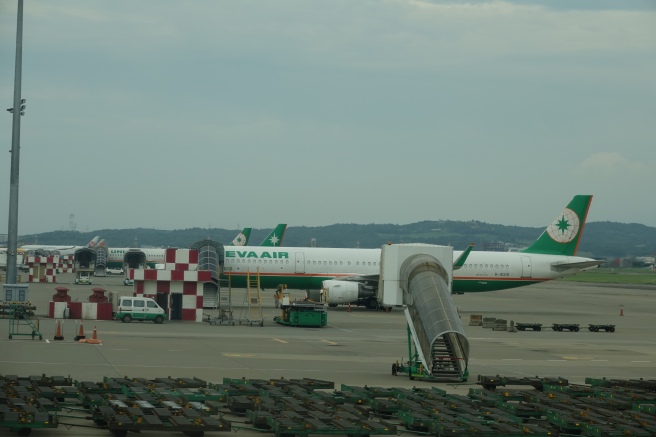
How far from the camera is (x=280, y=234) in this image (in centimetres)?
12825

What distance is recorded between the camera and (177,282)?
5528 centimetres

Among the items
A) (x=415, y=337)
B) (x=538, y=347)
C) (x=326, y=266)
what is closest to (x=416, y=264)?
(x=415, y=337)

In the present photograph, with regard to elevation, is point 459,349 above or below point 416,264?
below

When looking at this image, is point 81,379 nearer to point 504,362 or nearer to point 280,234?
point 504,362

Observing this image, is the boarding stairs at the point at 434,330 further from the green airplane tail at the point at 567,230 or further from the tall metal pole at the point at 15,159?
the green airplane tail at the point at 567,230

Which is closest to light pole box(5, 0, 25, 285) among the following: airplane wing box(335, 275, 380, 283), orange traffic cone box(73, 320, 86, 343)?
orange traffic cone box(73, 320, 86, 343)

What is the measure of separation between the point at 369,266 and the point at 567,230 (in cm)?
1638

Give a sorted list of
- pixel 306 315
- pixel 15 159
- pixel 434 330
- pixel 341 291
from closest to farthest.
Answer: pixel 434 330, pixel 15 159, pixel 306 315, pixel 341 291

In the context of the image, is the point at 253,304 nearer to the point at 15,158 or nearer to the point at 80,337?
the point at 15,158

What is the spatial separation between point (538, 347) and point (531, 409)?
72.0 feet

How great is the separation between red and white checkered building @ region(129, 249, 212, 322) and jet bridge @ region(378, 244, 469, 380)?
21.3 m

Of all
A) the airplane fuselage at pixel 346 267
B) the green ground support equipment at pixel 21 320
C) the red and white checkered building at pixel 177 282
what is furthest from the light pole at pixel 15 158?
the airplane fuselage at pixel 346 267

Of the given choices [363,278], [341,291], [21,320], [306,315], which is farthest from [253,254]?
[21,320]

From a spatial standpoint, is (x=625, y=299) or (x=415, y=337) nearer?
(x=415, y=337)
